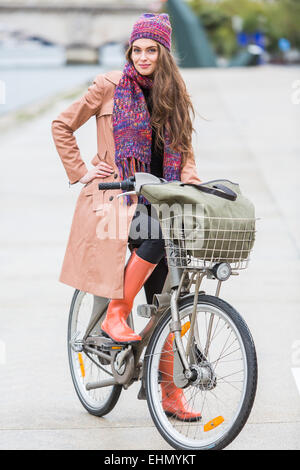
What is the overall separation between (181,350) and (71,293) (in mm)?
3474

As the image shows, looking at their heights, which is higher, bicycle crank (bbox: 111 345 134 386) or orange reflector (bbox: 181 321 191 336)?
orange reflector (bbox: 181 321 191 336)

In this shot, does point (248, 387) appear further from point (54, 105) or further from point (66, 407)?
point (54, 105)

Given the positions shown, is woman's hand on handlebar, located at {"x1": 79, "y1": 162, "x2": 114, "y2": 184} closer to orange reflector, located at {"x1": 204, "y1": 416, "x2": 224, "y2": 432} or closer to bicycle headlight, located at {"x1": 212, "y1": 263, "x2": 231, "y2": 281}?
bicycle headlight, located at {"x1": 212, "y1": 263, "x2": 231, "y2": 281}

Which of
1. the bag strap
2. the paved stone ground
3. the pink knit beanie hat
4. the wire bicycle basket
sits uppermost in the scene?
the pink knit beanie hat

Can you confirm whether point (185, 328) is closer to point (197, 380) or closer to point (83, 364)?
point (197, 380)

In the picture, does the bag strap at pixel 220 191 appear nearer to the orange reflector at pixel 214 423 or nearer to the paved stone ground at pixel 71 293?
the orange reflector at pixel 214 423

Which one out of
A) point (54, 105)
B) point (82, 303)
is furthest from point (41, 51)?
point (82, 303)

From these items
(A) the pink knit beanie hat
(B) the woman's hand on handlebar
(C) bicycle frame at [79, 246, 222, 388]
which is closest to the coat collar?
(A) the pink knit beanie hat

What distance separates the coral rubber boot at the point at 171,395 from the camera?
3994 mm

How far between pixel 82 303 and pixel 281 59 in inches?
2790

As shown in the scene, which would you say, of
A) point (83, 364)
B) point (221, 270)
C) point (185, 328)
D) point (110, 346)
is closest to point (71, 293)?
A: point (83, 364)

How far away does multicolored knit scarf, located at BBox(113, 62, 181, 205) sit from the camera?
160 inches

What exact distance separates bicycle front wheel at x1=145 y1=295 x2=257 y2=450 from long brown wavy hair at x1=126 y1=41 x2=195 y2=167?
31.1 inches

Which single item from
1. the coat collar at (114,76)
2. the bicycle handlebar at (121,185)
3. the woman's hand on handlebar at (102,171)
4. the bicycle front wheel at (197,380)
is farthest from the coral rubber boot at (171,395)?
the coat collar at (114,76)
